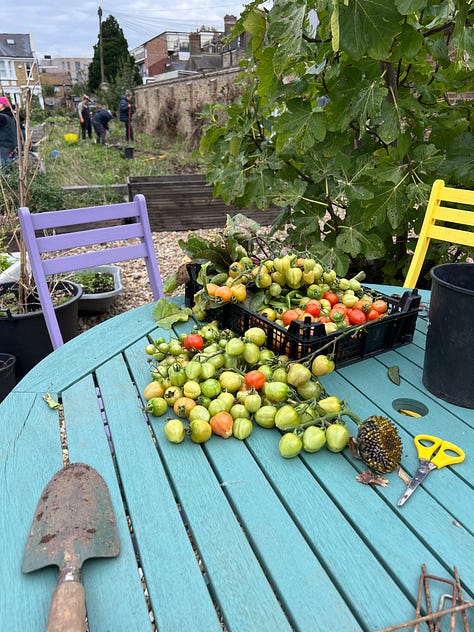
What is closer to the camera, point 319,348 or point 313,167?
point 319,348

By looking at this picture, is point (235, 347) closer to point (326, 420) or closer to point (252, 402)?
point (252, 402)

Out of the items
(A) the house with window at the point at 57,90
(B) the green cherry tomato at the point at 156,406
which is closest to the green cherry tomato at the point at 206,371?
(B) the green cherry tomato at the point at 156,406

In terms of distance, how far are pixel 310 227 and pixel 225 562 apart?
6.78 feet

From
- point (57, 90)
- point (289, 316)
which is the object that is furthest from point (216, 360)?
point (57, 90)

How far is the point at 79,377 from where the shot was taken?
132 centimetres

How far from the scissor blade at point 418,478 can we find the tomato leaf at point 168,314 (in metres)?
0.90

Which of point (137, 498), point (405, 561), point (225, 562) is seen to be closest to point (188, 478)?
point (137, 498)

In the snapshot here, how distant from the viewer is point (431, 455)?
1.02 meters

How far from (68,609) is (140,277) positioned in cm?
405

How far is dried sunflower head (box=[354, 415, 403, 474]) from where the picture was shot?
956mm

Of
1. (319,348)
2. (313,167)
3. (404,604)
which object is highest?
(313,167)

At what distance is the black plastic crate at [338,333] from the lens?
4.07 ft

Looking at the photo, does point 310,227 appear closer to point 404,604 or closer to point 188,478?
point 188,478

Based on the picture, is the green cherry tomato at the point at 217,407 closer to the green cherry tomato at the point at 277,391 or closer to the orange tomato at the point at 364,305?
the green cherry tomato at the point at 277,391
